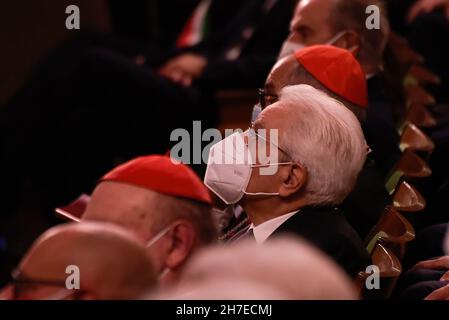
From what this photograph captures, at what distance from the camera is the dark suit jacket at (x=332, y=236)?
6.20 ft

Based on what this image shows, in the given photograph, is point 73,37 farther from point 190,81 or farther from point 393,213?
point 393,213

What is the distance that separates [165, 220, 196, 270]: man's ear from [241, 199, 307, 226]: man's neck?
38cm

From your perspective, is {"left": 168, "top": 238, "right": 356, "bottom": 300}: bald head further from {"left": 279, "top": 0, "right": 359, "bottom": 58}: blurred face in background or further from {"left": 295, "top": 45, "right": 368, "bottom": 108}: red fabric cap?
{"left": 279, "top": 0, "right": 359, "bottom": 58}: blurred face in background

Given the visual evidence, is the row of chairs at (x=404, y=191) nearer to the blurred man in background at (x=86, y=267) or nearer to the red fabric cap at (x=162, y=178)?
the red fabric cap at (x=162, y=178)

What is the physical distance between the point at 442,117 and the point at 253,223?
138 centimetres

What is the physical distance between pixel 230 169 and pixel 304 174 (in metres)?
0.18

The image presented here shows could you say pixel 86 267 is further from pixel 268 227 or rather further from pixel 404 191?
pixel 404 191

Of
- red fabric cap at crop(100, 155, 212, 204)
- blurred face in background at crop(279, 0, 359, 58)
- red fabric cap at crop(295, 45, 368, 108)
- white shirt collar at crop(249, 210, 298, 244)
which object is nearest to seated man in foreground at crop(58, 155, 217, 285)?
red fabric cap at crop(100, 155, 212, 204)

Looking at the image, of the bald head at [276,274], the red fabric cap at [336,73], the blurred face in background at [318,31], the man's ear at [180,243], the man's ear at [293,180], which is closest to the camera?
the bald head at [276,274]

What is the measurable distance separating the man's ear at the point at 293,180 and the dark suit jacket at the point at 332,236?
6 centimetres

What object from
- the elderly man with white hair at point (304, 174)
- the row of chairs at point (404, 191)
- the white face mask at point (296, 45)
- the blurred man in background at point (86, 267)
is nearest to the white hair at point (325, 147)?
the elderly man with white hair at point (304, 174)

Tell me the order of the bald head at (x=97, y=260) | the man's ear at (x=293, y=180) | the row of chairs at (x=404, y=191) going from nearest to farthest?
the bald head at (x=97, y=260), the row of chairs at (x=404, y=191), the man's ear at (x=293, y=180)

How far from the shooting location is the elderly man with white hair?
1917 millimetres

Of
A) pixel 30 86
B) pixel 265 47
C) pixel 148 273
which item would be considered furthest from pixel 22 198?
pixel 148 273
